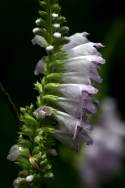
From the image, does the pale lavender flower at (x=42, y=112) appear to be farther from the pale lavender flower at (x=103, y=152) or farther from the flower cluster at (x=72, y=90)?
the pale lavender flower at (x=103, y=152)

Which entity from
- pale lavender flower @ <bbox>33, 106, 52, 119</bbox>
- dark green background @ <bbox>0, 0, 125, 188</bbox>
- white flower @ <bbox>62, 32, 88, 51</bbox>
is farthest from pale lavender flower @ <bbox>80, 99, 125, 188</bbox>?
pale lavender flower @ <bbox>33, 106, 52, 119</bbox>

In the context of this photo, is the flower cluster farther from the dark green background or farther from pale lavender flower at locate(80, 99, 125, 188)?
the dark green background

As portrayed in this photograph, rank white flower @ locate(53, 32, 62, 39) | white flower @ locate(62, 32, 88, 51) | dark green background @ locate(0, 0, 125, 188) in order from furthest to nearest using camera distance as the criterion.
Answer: dark green background @ locate(0, 0, 125, 188) → white flower @ locate(62, 32, 88, 51) → white flower @ locate(53, 32, 62, 39)

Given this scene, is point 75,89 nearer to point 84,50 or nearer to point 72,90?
point 72,90

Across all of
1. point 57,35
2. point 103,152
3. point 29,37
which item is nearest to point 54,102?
point 57,35

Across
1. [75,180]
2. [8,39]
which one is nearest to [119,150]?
[75,180]

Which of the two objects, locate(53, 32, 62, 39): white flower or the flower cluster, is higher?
locate(53, 32, 62, 39): white flower

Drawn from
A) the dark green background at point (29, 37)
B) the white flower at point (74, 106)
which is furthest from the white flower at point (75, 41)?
the dark green background at point (29, 37)
